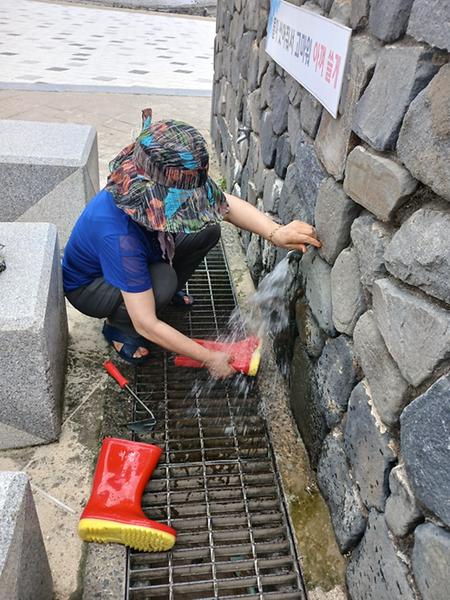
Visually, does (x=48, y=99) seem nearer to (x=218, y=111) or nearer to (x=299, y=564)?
(x=218, y=111)

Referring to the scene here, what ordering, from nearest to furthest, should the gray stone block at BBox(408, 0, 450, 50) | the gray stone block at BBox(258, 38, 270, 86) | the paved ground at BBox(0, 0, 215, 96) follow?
1. the gray stone block at BBox(408, 0, 450, 50)
2. the gray stone block at BBox(258, 38, 270, 86)
3. the paved ground at BBox(0, 0, 215, 96)

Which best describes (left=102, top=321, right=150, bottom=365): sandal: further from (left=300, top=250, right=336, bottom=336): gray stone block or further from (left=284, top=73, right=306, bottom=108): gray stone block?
(left=284, top=73, right=306, bottom=108): gray stone block

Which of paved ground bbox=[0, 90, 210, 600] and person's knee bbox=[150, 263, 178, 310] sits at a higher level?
person's knee bbox=[150, 263, 178, 310]

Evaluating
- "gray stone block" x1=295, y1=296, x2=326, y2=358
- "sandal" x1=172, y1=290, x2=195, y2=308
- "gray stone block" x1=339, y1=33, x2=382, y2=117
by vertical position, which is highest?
"gray stone block" x1=339, y1=33, x2=382, y2=117

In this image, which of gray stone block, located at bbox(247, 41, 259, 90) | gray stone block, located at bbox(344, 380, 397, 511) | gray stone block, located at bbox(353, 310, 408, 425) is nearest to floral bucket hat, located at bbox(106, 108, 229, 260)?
gray stone block, located at bbox(353, 310, 408, 425)

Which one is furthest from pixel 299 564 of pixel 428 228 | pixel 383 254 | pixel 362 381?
pixel 428 228

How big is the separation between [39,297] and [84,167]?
1.50m

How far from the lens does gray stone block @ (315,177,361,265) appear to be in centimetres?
165

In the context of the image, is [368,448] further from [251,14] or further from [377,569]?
[251,14]

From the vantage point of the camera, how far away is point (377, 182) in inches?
54.5

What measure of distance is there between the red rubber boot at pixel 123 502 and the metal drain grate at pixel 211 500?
78 millimetres

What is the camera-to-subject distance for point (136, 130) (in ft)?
18.4

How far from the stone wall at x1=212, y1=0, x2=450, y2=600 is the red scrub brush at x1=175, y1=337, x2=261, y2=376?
7.0 inches

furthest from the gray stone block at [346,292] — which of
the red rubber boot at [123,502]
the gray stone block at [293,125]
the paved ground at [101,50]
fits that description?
the paved ground at [101,50]
